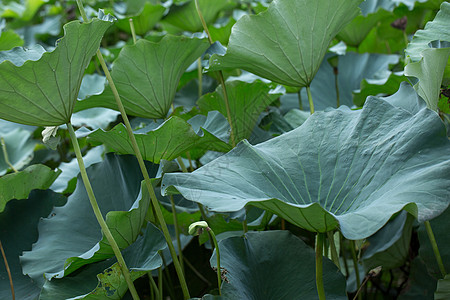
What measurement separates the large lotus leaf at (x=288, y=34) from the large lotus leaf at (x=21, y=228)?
0.48 meters

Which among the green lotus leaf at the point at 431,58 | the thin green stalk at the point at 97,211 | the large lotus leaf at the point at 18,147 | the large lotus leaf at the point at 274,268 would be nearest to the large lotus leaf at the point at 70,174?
the large lotus leaf at the point at 18,147

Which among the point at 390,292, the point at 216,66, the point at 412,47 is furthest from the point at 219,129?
the point at 390,292

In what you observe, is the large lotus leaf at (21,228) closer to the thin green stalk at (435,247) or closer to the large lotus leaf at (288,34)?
A: the large lotus leaf at (288,34)

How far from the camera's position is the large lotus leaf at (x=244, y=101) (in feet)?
3.75

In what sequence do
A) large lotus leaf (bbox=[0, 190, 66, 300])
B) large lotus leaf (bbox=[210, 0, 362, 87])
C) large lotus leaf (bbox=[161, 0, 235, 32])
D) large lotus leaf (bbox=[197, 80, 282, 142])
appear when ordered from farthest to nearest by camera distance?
large lotus leaf (bbox=[161, 0, 235, 32]), large lotus leaf (bbox=[197, 80, 282, 142]), large lotus leaf (bbox=[0, 190, 66, 300]), large lotus leaf (bbox=[210, 0, 362, 87])

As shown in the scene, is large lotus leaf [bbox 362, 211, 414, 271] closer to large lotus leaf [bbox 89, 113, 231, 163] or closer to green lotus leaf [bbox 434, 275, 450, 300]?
green lotus leaf [bbox 434, 275, 450, 300]

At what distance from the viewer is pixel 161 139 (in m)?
0.92

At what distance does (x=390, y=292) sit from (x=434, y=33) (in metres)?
0.65

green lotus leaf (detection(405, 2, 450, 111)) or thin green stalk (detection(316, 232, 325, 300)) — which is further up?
green lotus leaf (detection(405, 2, 450, 111))

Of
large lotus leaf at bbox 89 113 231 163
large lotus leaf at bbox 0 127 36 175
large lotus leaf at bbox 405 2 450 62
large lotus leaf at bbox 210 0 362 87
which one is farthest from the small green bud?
large lotus leaf at bbox 0 127 36 175

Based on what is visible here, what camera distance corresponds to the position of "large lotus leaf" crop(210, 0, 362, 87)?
0.88m

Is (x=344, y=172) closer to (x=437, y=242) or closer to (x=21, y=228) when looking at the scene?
(x=437, y=242)

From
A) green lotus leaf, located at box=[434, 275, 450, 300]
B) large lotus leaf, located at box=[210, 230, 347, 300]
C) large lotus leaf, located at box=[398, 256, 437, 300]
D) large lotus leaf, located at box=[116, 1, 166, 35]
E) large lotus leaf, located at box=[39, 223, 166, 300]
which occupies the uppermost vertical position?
large lotus leaf, located at box=[116, 1, 166, 35]

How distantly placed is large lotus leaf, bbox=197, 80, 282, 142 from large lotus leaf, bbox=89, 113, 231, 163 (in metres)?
0.16
